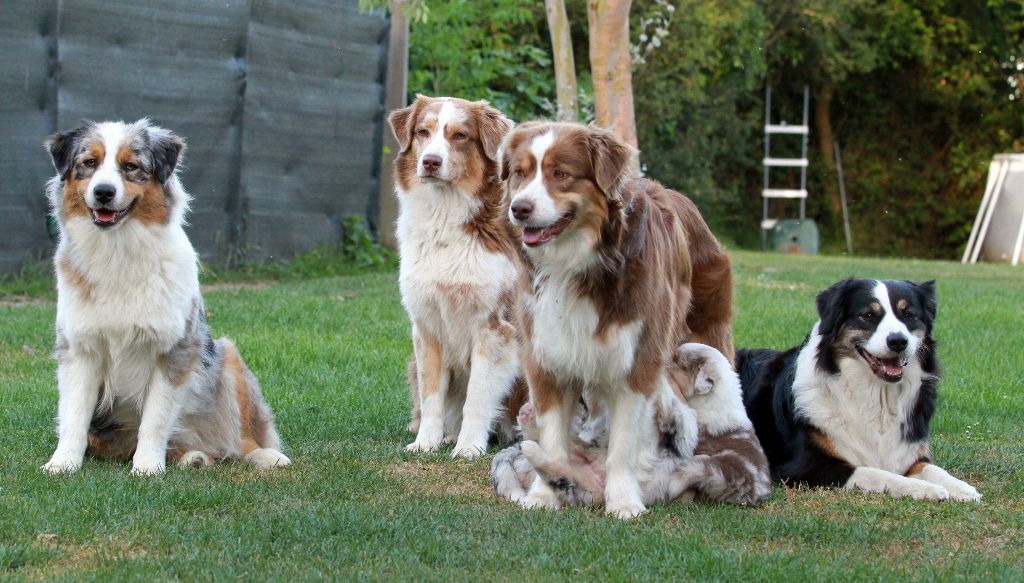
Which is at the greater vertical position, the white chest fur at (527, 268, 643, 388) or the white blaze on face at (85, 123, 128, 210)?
the white blaze on face at (85, 123, 128, 210)

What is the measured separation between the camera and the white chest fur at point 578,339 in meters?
4.78

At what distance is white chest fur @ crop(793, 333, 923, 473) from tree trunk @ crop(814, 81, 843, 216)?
69.1ft

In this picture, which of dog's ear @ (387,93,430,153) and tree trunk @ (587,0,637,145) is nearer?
dog's ear @ (387,93,430,153)

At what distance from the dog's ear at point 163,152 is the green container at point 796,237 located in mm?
19813

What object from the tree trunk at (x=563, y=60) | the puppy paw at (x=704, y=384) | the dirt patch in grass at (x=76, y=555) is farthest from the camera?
the tree trunk at (x=563, y=60)

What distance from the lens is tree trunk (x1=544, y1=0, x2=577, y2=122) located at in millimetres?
13750

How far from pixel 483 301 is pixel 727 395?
146 cm

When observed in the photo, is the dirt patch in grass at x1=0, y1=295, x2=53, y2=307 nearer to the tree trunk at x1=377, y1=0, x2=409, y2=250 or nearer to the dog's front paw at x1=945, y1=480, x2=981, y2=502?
the tree trunk at x1=377, y1=0, x2=409, y2=250

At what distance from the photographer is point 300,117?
1287 cm

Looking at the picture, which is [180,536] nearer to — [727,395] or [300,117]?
[727,395]

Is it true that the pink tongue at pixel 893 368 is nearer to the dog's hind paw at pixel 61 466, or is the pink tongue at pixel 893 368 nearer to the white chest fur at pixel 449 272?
the white chest fur at pixel 449 272

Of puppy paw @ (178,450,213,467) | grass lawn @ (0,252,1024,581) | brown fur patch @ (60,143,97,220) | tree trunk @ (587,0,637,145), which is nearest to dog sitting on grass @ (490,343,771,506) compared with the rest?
grass lawn @ (0,252,1024,581)

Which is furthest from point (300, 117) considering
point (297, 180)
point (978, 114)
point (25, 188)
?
point (978, 114)

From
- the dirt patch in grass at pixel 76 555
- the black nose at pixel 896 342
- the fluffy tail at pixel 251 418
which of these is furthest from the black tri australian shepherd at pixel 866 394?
the dirt patch in grass at pixel 76 555
